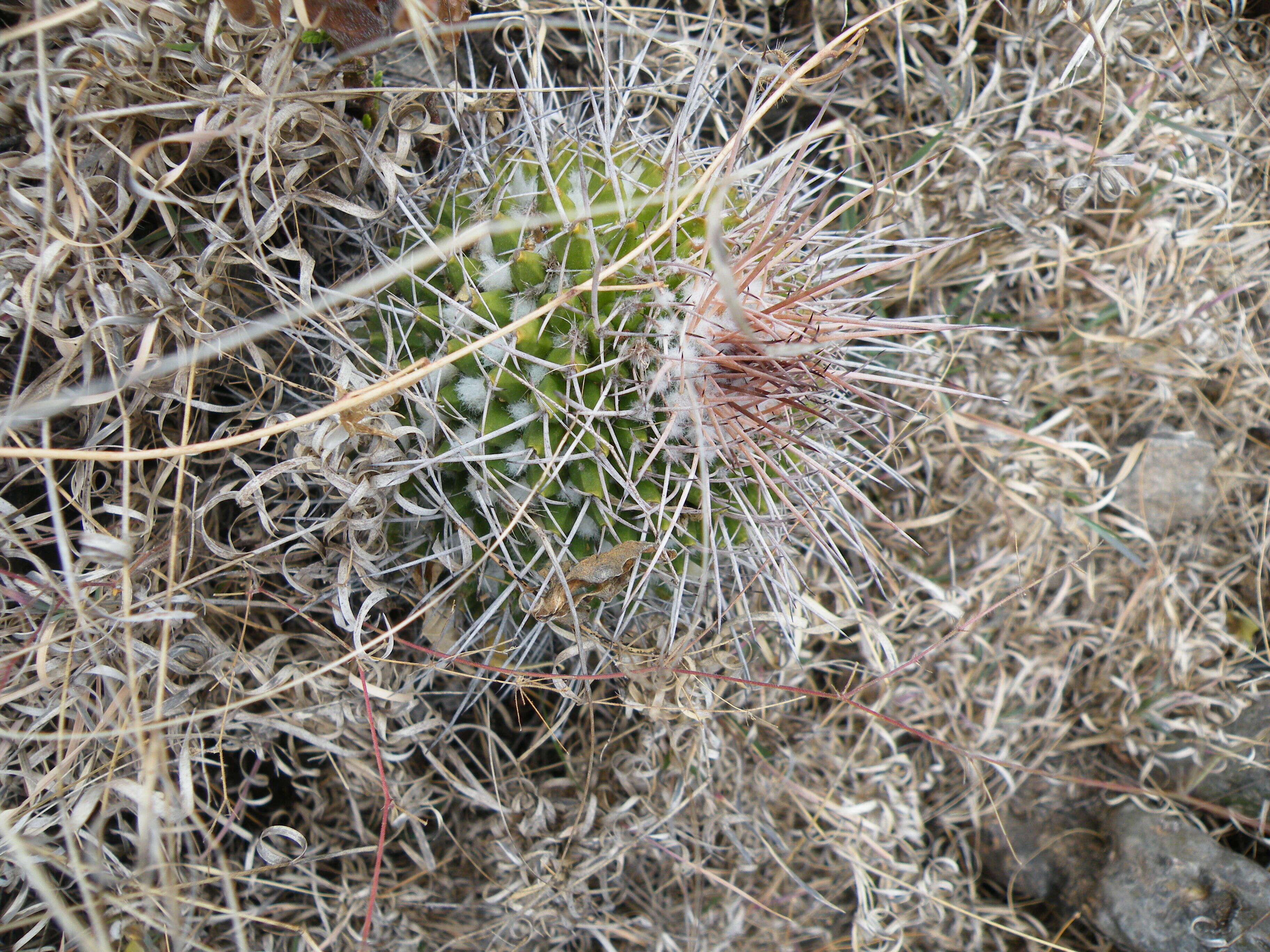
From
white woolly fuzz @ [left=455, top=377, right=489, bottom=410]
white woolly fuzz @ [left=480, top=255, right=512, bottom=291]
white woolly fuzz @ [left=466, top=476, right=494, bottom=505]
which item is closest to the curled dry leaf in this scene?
white woolly fuzz @ [left=466, top=476, right=494, bottom=505]

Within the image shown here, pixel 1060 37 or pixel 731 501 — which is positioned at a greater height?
pixel 1060 37

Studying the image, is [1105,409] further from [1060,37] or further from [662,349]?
[662,349]

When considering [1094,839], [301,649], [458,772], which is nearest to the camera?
[301,649]

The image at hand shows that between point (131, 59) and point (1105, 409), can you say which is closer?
point (131, 59)

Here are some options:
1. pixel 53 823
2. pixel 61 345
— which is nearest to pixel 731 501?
pixel 61 345

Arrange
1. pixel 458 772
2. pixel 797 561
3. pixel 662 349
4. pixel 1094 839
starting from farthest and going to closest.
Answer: pixel 1094 839
pixel 797 561
pixel 458 772
pixel 662 349

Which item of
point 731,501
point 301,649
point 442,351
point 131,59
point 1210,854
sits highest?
point 131,59

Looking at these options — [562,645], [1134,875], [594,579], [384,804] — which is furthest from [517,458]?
Answer: [1134,875]

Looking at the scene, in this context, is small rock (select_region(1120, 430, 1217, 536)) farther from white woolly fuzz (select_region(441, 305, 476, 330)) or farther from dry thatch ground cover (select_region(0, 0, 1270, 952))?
white woolly fuzz (select_region(441, 305, 476, 330))
